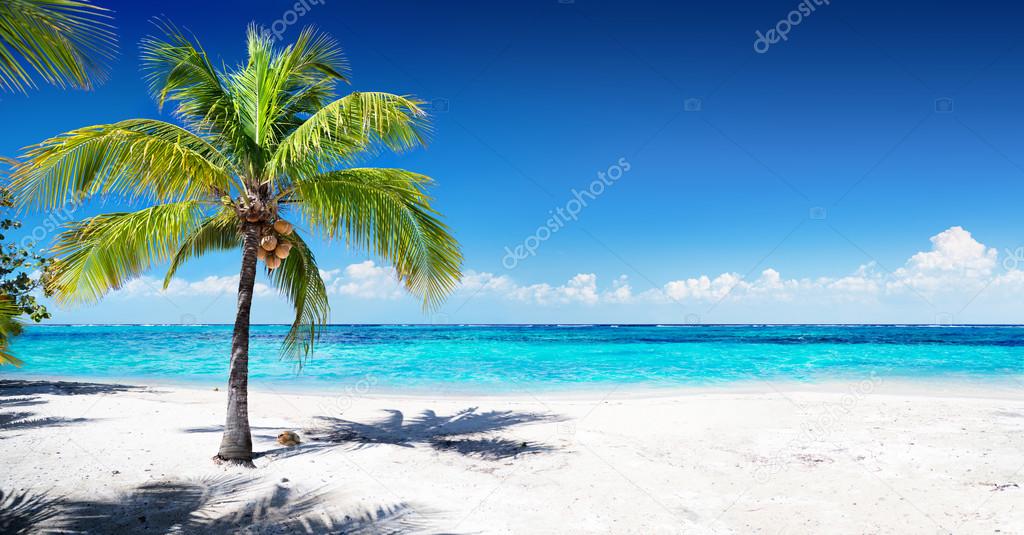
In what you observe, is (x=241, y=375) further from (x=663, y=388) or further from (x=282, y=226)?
(x=663, y=388)

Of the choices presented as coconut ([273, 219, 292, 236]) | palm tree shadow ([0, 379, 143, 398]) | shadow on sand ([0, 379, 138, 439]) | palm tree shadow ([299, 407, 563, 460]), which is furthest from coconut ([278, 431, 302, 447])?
palm tree shadow ([0, 379, 143, 398])

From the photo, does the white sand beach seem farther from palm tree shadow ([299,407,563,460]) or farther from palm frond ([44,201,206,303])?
palm frond ([44,201,206,303])

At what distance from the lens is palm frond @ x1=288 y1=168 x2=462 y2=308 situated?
21.0 feet

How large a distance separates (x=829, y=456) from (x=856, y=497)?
177cm

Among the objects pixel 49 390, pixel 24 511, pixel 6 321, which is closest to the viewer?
pixel 6 321

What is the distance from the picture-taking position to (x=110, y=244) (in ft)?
20.4

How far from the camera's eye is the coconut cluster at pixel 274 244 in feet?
21.6

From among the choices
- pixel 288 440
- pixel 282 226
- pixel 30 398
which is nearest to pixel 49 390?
pixel 30 398

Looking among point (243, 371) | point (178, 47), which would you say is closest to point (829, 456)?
point (243, 371)

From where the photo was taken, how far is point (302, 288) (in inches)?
338

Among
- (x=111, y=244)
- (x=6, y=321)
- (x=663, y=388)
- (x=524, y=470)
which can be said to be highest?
(x=111, y=244)

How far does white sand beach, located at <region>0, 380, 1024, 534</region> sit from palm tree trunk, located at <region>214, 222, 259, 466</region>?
0.29m

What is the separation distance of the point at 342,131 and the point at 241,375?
3.39 meters

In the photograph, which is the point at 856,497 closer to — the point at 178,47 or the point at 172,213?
the point at 172,213
